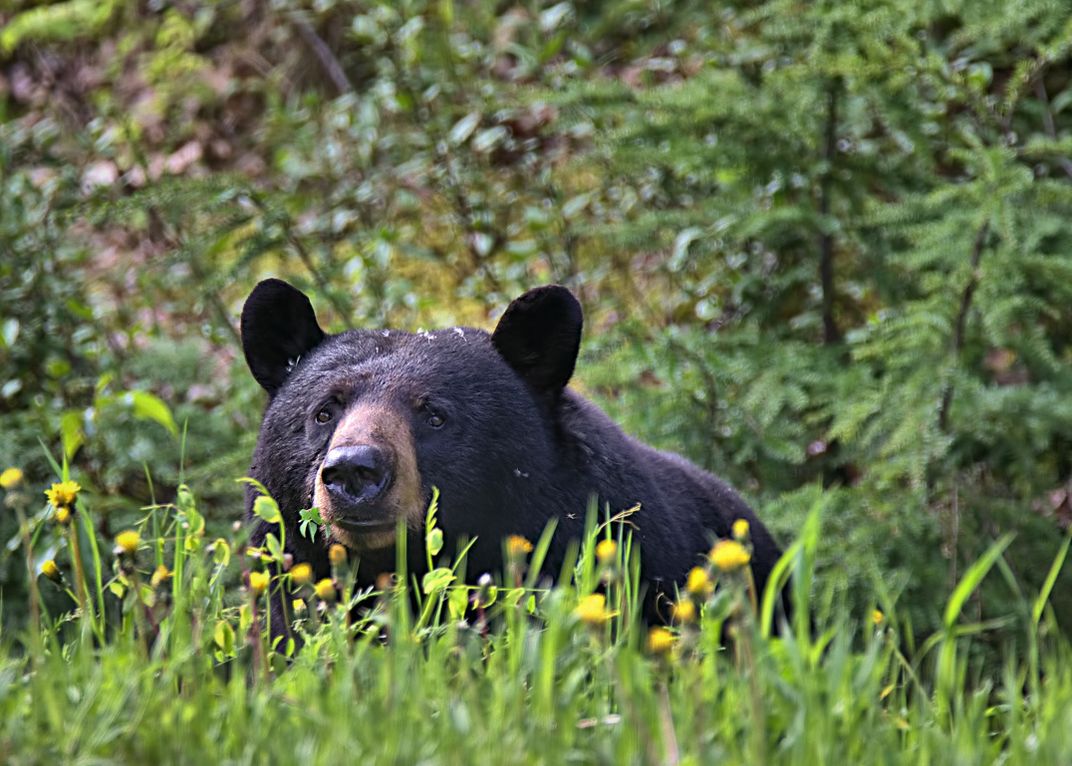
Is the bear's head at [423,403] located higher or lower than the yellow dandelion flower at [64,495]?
lower

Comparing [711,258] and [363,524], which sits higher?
[363,524]

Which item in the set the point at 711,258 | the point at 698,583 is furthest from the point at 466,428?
the point at 711,258

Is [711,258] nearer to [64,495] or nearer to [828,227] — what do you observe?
[828,227]

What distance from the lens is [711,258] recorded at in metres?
7.22

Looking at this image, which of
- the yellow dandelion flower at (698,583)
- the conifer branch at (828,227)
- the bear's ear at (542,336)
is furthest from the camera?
the conifer branch at (828,227)

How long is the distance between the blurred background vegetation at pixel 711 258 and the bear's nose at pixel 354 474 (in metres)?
1.32

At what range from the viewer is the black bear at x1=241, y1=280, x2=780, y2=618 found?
13.2 ft

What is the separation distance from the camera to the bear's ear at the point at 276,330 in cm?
435

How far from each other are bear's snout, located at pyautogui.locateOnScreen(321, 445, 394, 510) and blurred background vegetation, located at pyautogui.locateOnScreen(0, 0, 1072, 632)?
4.33 ft

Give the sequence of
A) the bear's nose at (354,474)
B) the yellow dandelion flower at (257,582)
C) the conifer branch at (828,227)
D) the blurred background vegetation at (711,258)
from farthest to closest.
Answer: the conifer branch at (828,227)
the blurred background vegetation at (711,258)
the bear's nose at (354,474)
the yellow dandelion flower at (257,582)

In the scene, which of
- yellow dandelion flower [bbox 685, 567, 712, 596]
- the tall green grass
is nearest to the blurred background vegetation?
the tall green grass

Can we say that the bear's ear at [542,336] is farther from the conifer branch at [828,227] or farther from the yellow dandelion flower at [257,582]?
the conifer branch at [828,227]

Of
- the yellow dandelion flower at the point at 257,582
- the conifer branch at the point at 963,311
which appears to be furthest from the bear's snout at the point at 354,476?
the conifer branch at the point at 963,311

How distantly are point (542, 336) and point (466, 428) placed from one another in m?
0.39
